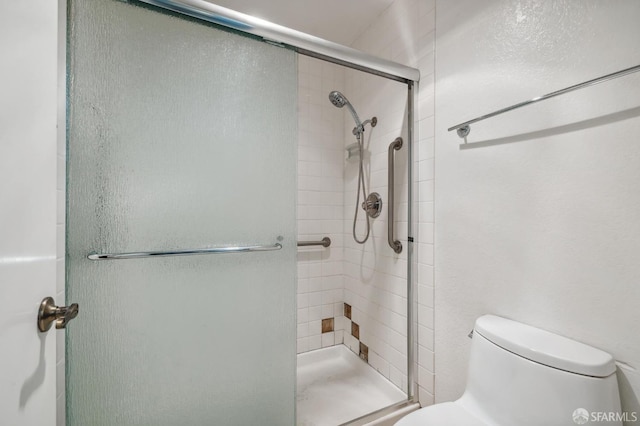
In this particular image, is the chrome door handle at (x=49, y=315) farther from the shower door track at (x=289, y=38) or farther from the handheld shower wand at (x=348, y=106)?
the handheld shower wand at (x=348, y=106)

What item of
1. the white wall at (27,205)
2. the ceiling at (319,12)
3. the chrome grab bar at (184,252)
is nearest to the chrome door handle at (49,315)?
the white wall at (27,205)

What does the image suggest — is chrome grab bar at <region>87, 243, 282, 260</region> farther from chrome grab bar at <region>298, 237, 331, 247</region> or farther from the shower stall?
chrome grab bar at <region>298, 237, 331, 247</region>

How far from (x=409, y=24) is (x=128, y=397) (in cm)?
203

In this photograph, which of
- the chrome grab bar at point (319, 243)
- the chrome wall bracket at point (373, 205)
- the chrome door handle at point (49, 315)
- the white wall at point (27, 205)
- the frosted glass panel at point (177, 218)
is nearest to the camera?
the white wall at point (27, 205)

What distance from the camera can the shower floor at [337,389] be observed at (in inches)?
55.0

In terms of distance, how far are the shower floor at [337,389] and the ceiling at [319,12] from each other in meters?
2.20

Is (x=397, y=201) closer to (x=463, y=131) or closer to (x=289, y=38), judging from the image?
(x=463, y=131)

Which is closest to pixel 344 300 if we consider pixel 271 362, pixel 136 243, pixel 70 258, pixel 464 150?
pixel 271 362

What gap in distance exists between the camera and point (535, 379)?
0.77 m

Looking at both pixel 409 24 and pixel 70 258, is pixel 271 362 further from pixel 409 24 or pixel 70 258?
pixel 409 24

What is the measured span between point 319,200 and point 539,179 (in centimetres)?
131

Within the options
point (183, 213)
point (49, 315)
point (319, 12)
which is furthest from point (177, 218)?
point (319, 12)

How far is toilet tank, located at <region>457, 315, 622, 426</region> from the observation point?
69cm

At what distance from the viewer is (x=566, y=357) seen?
0.73m
